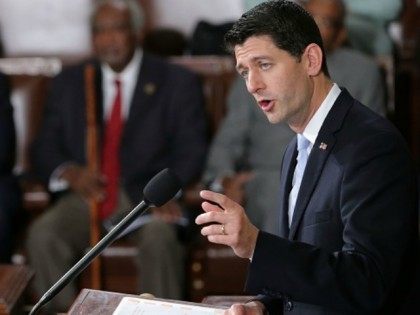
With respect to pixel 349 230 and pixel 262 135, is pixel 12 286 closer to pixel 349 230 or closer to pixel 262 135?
pixel 349 230

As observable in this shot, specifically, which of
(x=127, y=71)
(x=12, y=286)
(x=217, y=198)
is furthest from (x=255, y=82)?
(x=127, y=71)

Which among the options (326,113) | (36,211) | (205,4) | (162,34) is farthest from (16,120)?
(326,113)

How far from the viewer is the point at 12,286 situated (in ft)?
6.73

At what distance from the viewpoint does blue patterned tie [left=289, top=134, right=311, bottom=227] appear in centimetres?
161

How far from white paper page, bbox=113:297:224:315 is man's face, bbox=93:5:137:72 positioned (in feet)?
6.19

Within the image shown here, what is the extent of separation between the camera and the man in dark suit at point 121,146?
3051 mm

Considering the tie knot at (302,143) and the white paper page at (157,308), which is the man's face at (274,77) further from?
the white paper page at (157,308)

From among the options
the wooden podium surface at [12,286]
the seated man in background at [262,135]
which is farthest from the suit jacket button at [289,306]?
the seated man in background at [262,135]

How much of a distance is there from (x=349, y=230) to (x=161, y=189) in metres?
0.31

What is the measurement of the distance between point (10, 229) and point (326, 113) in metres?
1.83

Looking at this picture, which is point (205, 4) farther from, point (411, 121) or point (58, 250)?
point (58, 250)

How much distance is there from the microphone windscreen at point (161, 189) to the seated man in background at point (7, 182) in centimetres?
168

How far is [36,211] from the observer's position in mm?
3256

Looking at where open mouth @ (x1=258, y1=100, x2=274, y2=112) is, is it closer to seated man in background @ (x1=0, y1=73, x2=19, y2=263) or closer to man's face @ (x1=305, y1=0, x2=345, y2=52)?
man's face @ (x1=305, y1=0, x2=345, y2=52)
